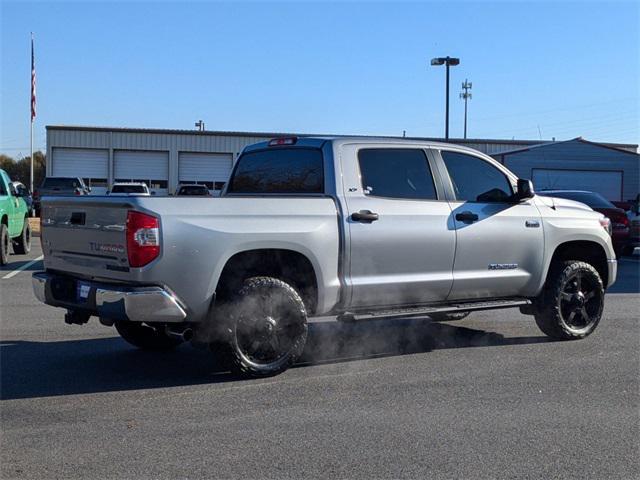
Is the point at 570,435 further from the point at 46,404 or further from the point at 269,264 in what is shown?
the point at 46,404

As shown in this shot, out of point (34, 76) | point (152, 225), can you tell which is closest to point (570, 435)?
point (152, 225)

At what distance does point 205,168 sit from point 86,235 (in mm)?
43184

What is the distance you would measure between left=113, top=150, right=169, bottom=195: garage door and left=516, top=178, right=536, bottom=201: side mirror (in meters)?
41.7

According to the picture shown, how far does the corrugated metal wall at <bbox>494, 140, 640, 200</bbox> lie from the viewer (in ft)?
129

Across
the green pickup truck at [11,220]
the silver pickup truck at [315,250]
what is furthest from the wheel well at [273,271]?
the green pickup truck at [11,220]

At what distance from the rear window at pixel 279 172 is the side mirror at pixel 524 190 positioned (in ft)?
7.02

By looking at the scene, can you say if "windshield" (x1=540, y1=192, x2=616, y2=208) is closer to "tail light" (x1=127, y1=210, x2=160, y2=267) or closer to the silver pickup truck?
the silver pickup truck

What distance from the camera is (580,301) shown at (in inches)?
326

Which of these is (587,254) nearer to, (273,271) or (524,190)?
(524,190)

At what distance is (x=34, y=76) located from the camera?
39.1 metres

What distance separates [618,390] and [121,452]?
12.9 feet

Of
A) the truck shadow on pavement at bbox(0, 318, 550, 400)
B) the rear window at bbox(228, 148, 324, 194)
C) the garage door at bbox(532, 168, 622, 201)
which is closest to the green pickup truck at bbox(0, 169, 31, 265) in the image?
the truck shadow on pavement at bbox(0, 318, 550, 400)

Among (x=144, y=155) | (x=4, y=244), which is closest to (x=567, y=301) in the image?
(x=4, y=244)

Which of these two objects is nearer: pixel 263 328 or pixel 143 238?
pixel 143 238
